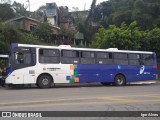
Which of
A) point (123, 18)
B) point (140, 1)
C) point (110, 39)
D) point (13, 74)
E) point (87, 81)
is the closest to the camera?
point (13, 74)

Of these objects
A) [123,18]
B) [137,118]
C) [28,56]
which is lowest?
[137,118]

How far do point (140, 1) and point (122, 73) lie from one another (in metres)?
24.2

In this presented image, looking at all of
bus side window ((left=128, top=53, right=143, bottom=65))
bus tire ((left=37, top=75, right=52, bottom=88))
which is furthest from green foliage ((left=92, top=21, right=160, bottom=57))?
bus tire ((left=37, top=75, right=52, bottom=88))

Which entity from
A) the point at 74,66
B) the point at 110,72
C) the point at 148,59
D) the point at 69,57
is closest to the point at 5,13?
the point at 148,59

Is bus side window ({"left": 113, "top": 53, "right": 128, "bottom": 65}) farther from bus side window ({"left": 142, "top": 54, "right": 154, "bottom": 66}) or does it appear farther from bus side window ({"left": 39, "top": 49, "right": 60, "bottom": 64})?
bus side window ({"left": 39, "top": 49, "right": 60, "bottom": 64})

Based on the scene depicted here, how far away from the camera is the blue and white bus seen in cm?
2322

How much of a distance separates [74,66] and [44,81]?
8.51ft

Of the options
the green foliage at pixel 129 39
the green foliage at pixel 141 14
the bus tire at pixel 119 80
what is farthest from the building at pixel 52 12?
the bus tire at pixel 119 80

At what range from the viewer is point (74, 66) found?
25531 mm

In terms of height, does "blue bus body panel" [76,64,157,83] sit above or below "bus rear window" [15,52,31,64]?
below

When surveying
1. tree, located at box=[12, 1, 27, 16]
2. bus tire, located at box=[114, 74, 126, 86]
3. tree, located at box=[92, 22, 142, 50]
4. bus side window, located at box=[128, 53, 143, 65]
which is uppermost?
tree, located at box=[12, 1, 27, 16]

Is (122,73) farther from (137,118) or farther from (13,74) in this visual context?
(137,118)

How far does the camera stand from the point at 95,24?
71.3 meters

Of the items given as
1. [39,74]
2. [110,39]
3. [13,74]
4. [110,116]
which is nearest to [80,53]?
[39,74]
